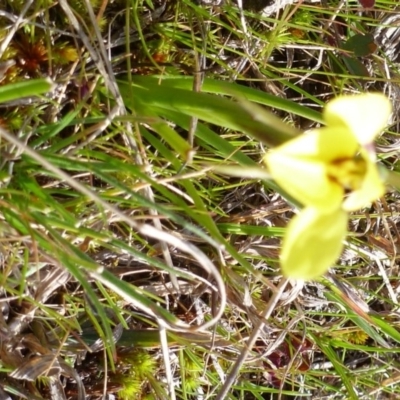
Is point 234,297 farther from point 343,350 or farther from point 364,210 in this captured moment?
point 343,350

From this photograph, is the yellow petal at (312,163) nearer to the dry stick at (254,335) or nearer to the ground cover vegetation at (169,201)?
the ground cover vegetation at (169,201)

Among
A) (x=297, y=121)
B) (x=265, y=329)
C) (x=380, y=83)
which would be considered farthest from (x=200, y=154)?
(x=380, y=83)

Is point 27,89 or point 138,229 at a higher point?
point 27,89

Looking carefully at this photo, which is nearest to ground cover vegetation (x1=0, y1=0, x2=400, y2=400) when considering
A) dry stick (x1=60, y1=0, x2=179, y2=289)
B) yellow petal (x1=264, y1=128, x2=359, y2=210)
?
dry stick (x1=60, y1=0, x2=179, y2=289)

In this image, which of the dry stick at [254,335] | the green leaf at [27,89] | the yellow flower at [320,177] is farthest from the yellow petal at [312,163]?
the dry stick at [254,335]

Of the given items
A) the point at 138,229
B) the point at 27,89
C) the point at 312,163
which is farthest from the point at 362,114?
the point at 27,89

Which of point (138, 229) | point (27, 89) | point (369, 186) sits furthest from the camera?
point (27, 89)

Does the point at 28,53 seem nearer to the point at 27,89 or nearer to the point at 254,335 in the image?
the point at 27,89
